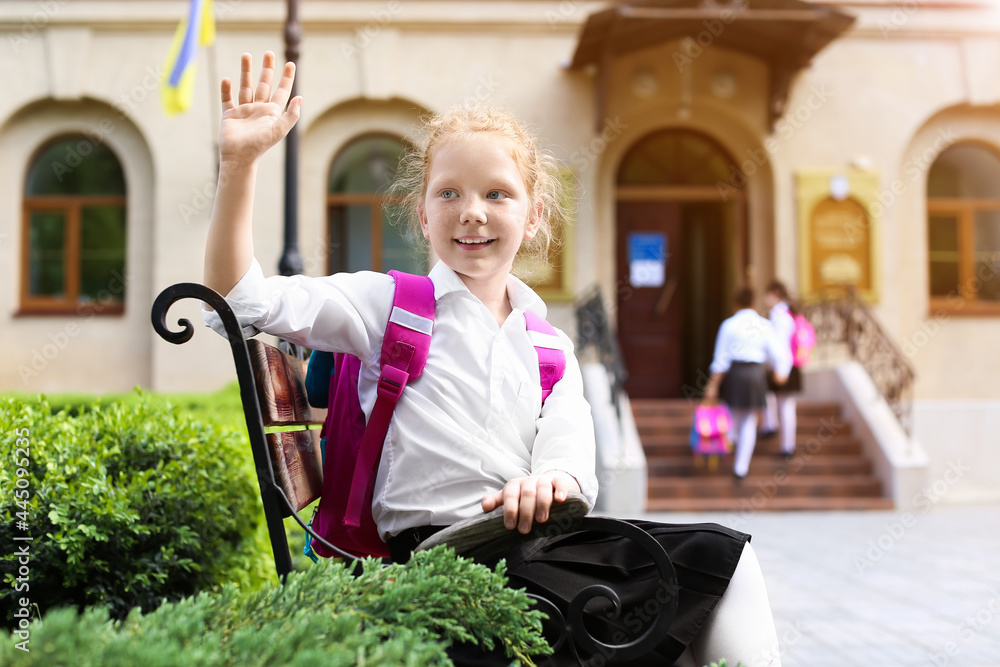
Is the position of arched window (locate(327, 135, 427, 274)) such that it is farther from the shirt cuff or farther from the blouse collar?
the shirt cuff

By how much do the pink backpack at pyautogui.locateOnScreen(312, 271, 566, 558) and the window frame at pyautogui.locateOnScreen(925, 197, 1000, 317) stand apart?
13.6 m

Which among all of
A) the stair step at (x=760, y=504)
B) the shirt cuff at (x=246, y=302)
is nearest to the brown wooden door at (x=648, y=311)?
the stair step at (x=760, y=504)

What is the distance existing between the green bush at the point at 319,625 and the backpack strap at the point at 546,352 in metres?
0.63

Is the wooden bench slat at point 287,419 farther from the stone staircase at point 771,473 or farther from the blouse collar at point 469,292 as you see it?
the stone staircase at point 771,473

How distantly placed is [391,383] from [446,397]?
127mm

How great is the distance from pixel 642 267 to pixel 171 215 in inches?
288

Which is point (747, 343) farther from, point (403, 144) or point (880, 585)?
point (403, 144)

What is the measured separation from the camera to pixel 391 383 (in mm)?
1894

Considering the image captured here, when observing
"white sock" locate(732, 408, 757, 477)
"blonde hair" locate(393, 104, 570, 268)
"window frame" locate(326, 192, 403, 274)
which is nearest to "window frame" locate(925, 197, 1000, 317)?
"white sock" locate(732, 408, 757, 477)

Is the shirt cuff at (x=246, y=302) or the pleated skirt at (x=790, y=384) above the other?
the shirt cuff at (x=246, y=302)

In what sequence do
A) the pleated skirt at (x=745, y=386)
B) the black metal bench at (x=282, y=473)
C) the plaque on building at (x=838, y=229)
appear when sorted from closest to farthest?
the black metal bench at (x=282, y=473) < the pleated skirt at (x=745, y=386) < the plaque on building at (x=838, y=229)

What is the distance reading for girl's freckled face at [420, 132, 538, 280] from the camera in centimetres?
201

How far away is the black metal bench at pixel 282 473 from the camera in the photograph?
1.62 meters

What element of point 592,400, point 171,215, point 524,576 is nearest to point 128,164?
point 171,215
